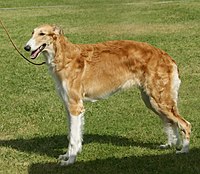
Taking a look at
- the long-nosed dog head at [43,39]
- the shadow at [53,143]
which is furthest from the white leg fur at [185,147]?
the long-nosed dog head at [43,39]

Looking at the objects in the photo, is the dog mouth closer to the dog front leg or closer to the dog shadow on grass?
the dog front leg

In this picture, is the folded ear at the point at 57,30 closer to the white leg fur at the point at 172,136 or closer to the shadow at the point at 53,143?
the shadow at the point at 53,143

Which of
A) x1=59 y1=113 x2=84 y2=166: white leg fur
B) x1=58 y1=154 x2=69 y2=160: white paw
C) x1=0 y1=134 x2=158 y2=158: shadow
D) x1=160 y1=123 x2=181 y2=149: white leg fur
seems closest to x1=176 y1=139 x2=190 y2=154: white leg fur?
x1=160 y1=123 x2=181 y2=149: white leg fur

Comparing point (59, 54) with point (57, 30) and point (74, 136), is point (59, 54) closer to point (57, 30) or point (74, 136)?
point (57, 30)

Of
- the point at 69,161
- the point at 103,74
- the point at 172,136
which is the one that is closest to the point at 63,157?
the point at 69,161

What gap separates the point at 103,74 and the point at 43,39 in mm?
1101

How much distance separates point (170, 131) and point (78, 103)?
1575 mm

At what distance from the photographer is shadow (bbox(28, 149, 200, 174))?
A: 22.8ft

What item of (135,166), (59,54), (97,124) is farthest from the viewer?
(97,124)

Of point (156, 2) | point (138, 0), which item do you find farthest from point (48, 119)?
point (138, 0)

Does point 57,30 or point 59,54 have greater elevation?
point 57,30

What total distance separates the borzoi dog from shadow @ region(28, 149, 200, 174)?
224 millimetres

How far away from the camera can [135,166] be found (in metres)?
7.13

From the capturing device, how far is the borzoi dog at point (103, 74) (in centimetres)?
749
